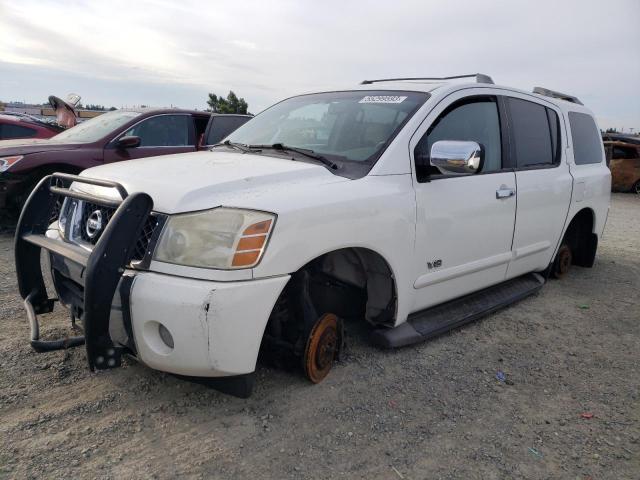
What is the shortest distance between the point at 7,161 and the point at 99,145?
1.02 meters

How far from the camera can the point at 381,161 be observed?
9.96 ft

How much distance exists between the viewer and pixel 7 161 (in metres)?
5.96

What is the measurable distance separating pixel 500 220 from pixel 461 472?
198cm

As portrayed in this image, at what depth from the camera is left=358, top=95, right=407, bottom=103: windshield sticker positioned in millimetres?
3432

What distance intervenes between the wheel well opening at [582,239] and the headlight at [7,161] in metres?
6.01

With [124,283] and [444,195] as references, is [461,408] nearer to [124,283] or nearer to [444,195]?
[444,195]

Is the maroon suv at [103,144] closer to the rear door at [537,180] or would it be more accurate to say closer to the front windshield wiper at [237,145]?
the front windshield wiper at [237,145]

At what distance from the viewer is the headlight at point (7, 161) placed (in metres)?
5.92

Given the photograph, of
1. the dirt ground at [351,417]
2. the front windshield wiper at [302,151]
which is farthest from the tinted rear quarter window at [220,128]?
the dirt ground at [351,417]

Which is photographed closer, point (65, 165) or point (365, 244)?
point (365, 244)

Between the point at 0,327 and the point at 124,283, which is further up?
the point at 124,283

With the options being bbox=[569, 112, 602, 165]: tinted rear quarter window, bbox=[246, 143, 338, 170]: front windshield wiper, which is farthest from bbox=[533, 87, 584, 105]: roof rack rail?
bbox=[246, 143, 338, 170]: front windshield wiper

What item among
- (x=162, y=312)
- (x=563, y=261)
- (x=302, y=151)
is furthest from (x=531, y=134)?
(x=162, y=312)

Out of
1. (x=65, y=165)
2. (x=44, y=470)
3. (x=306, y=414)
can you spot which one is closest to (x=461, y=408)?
(x=306, y=414)
